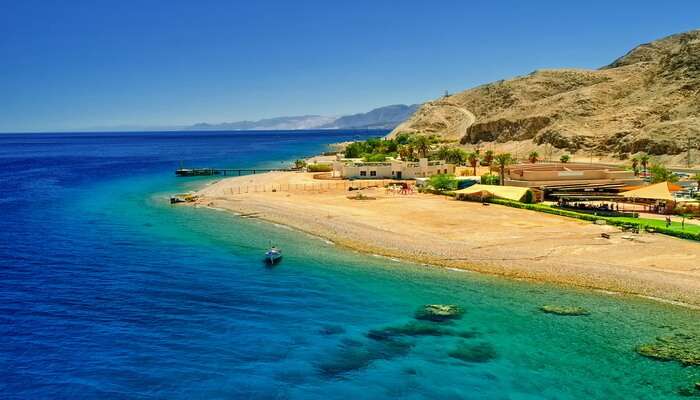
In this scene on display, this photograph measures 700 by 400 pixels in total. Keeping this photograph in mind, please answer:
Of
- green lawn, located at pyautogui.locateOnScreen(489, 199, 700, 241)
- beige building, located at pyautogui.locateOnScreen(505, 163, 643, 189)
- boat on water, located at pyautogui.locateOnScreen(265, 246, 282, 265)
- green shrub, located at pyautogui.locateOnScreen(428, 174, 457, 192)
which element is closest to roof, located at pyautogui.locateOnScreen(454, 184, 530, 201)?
green lawn, located at pyautogui.locateOnScreen(489, 199, 700, 241)

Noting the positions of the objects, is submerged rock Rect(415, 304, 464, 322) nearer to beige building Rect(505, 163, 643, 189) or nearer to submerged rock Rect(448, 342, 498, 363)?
submerged rock Rect(448, 342, 498, 363)

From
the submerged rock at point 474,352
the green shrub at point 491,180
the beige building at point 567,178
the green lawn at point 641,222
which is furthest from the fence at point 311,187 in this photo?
the submerged rock at point 474,352

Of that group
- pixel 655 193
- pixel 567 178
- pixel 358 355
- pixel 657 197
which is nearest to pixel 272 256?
pixel 358 355

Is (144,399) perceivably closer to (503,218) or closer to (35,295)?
(35,295)

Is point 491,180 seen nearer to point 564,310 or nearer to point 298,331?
point 564,310

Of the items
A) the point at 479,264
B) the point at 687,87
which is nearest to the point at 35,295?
the point at 479,264

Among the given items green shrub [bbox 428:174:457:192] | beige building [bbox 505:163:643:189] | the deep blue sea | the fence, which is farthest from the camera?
the fence

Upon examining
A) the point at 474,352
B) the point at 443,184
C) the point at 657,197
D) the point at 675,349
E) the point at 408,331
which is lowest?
the point at 474,352
